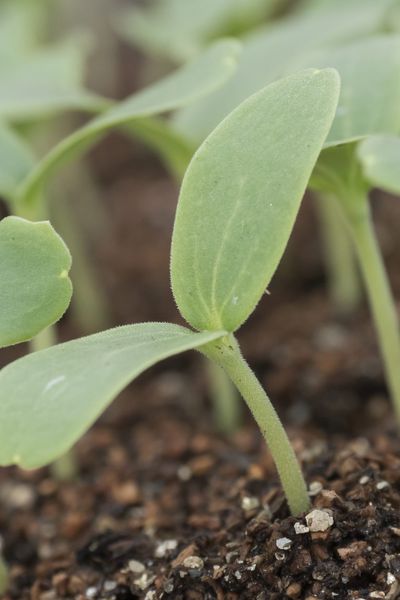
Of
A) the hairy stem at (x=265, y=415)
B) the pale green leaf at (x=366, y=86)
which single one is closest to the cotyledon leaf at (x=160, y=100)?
the pale green leaf at (x=366, y=86)

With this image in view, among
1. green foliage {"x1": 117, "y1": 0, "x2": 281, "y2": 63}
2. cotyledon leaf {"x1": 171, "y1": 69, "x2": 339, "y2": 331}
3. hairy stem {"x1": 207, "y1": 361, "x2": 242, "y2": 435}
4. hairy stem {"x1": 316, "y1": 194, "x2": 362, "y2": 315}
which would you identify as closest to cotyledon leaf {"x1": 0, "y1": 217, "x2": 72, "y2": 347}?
cotyledon leaf {"x1": 171, "y1": 69, "x2": 339, "y2": 331}

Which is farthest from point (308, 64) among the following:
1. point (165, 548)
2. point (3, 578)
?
point (3, 578)

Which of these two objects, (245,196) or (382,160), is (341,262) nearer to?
(382,160)

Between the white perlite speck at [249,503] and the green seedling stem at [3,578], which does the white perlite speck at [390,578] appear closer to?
the white perlite speck at [249,503]

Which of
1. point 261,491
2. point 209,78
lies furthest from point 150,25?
point 261,491

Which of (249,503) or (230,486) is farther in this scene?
(230,486)

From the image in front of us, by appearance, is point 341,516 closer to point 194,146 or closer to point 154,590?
point 154,590
